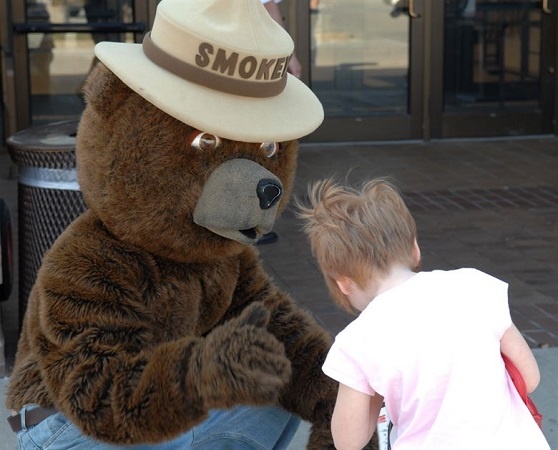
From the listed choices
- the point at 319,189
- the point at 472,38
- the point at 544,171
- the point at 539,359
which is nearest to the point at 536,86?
the point at 472,38

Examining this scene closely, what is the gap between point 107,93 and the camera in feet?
8.63

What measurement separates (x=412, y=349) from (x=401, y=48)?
7.64 meters

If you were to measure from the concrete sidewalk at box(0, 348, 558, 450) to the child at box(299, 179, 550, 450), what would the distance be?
155 cm

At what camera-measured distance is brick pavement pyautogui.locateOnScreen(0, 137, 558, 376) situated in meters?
5.59

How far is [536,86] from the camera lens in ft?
33.0

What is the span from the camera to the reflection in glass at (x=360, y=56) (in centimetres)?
964

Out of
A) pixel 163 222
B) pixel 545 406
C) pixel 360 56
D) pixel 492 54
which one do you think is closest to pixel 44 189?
pixel 163 222

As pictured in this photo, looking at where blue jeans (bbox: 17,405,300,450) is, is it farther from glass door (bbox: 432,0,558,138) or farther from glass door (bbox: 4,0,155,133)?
glass door (bbox: 432,0,558,138)

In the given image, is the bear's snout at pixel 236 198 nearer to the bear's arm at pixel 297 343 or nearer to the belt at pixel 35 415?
the bear's arm at pixel 297 343

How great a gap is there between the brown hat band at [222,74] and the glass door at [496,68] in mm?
7330

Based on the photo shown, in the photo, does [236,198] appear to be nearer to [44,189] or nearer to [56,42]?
Answer: [44,189]

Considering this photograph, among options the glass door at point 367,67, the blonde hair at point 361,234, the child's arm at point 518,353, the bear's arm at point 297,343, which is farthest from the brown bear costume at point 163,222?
the glass door at point 367,67

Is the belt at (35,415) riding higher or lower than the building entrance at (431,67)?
higher

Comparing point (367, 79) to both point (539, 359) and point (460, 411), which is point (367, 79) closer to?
point (539, 359)
